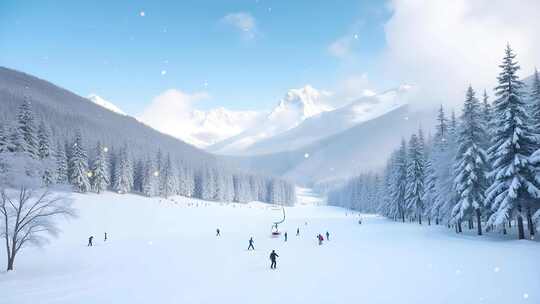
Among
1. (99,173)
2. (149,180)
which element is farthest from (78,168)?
(149,180)

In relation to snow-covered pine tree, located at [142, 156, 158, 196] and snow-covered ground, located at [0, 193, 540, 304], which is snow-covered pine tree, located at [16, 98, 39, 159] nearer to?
snow-covered ground, located at [0, 193, 540, 304]

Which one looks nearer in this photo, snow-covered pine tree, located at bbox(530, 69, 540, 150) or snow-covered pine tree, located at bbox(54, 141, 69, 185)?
snow-covered pine tree, located at bbox(530, 69, 540, 150)

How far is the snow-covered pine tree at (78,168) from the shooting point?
68.4 metres

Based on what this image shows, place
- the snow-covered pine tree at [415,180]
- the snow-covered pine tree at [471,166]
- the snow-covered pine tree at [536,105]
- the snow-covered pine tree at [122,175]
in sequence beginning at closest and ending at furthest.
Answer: the snow-covered pine tree at [536,105] → the snow-covered pine tree at [471,166] → the snow-covered pine tree at [415,180] → the snow-covered pine tree at [122,175]

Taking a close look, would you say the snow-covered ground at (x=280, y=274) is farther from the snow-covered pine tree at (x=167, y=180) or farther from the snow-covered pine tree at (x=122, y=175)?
the snow-covered pine tree at (x=167, y=180)

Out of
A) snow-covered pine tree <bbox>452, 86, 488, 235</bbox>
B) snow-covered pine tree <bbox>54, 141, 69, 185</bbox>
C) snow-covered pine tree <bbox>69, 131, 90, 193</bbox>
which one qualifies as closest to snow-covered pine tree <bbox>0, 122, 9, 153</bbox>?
snow-covered pine tree <bbox>54, 141, 69, 185</bbox>

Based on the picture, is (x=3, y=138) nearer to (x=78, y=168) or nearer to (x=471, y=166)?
(x=78, y=168)

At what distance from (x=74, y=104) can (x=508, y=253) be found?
8514 inches

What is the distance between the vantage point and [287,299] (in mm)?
15367

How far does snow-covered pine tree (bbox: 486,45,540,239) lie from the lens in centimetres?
2783

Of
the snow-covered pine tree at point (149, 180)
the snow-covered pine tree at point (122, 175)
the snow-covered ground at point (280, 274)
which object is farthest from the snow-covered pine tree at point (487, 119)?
the snow-covered pine tree at point (149, 180)

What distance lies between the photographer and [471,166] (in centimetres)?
3459

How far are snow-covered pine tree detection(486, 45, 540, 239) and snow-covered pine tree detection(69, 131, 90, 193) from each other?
7053cm

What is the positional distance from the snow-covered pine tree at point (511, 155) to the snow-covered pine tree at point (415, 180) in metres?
27.0
